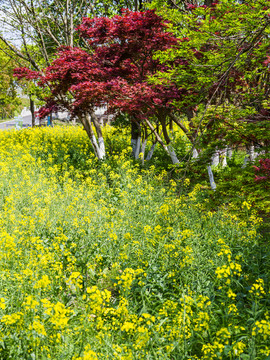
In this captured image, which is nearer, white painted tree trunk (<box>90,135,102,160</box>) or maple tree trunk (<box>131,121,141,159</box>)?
white painted tree trunk (<box>90,135,102,160</box>)

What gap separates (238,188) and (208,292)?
6.28 ft

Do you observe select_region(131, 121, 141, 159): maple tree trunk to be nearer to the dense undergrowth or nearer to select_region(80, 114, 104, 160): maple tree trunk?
select_region(80, 114, 104, 160): maple tree trunk

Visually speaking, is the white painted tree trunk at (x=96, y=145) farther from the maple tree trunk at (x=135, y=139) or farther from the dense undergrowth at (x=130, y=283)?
the dense undergrowth at (x=130, y=283)

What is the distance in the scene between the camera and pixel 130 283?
2.45 meters

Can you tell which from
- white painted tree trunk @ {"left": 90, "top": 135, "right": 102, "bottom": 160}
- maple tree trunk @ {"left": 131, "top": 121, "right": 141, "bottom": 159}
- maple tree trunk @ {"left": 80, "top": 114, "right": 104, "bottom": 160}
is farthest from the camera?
maple tree trunk @ {"left": 131, "top": 121, "right": 141, "bottom": 159}

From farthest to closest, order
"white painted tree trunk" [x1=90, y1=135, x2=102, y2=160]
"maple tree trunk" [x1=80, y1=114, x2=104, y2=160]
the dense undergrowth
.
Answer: "white painted tree trunk" [x1=90, y1=135, x2=102, y2=160] → "maple tree trunk" [x1=80, y1=114, x2=104, y2=160] → the dense undergrowth

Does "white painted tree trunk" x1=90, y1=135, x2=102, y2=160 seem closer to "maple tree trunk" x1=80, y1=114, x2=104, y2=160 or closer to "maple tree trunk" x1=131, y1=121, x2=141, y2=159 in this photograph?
"maple tree trunk" x1=80, y1=114, x2=104, y2=160

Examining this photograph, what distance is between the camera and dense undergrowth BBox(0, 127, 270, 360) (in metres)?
2.18

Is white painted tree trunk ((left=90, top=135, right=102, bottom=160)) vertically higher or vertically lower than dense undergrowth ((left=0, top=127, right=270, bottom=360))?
higher

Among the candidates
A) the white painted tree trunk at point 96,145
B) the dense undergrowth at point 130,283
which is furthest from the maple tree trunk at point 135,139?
the dense undergrowth at point 130,283

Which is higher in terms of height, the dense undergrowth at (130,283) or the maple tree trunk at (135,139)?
the maple tree trunk at (135,139)

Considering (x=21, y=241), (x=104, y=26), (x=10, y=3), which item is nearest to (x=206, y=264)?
(x=21, y=241)

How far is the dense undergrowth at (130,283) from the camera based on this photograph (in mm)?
2180

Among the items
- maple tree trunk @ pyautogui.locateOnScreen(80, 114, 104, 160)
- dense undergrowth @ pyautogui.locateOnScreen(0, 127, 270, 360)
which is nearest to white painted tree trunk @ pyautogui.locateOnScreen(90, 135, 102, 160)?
maple tree trunk @ pyautogui.locateOnScreen(80, 114, 104, 160)
